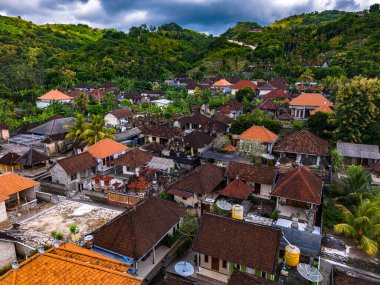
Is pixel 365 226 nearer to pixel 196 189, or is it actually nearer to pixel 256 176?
pixel 256 176

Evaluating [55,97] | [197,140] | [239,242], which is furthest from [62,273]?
[55,97]

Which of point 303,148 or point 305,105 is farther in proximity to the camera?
point 305,105

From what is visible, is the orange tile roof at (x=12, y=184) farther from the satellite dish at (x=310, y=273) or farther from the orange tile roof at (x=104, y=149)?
the satellite dish at (x=310, y=273)

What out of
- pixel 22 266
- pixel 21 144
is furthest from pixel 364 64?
pixel 22 266

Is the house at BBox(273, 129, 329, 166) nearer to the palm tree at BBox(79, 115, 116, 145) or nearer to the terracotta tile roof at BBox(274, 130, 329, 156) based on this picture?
the terracotta tile roof at BBox(274, 130, 329, 156)

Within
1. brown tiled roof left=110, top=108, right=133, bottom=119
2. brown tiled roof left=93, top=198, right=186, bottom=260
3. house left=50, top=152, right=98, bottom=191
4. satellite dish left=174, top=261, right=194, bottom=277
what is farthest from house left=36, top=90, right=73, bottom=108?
satellite dish left=174, top=261, right=194, bottom=277

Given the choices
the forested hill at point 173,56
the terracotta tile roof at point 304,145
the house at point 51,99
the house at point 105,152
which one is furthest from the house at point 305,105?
the house at point 51,99

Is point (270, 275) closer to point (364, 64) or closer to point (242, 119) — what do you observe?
point (242, 119)
